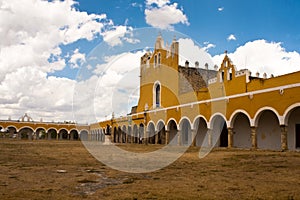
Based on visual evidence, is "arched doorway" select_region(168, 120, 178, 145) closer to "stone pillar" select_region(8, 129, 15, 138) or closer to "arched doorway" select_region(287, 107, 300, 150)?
"arched doorway" select_region(287, 107, 300, 150)

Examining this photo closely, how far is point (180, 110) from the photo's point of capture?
2348 centimetres

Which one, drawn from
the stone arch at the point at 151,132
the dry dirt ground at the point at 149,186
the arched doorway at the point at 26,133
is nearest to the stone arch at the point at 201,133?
the stone arch at the point at 151,132

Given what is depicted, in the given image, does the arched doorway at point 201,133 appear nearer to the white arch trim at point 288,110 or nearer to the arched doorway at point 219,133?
the arched doorway at point 219,133

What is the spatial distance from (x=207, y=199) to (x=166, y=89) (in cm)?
2414

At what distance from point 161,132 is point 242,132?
8.77 meters

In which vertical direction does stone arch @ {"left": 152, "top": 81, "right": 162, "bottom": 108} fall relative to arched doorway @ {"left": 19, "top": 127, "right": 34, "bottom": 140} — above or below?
above

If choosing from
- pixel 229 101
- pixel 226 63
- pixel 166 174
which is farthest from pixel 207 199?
pixel 226 63

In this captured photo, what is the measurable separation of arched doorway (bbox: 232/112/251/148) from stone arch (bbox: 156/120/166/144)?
7.73m

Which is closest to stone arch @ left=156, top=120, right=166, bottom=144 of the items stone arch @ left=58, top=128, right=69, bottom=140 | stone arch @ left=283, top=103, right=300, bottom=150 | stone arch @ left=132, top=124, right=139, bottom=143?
stone arch @ left=132, top=124, right=139, bottom=143

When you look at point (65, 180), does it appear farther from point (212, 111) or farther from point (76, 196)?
point (212, 111)

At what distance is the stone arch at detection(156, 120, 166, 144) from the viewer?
87.3ft

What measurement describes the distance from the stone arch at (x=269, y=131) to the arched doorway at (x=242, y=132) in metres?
1.01

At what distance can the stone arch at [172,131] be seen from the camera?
83.1 feet

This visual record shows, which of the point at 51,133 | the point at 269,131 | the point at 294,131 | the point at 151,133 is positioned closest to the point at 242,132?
the point at 269,131
